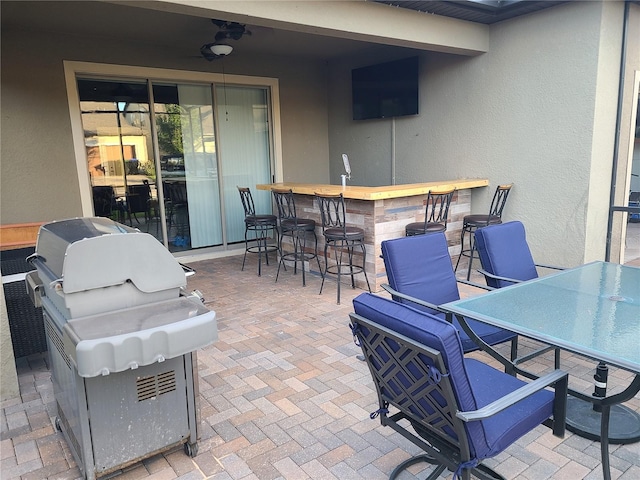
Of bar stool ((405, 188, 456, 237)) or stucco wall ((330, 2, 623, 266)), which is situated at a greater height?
stucco wall ((330, 2, 623, 266))

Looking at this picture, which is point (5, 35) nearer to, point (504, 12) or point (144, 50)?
point (144, 50)

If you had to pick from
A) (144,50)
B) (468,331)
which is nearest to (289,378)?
(468,331)

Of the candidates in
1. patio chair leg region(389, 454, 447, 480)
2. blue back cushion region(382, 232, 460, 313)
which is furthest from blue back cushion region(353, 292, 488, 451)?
blue back cushion region(382, 232, 460, 313)

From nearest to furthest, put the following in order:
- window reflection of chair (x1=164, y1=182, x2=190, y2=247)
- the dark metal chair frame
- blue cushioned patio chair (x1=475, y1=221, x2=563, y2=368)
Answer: blue cushioned patio chair (x1=475, y1=221, x2=563, y2=368), the dark metal chair frame, window reflection of chair (x1=164, y1=182, x2=190, y2=247)

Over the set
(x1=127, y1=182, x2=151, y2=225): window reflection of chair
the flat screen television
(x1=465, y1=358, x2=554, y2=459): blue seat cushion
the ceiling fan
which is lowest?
(x1=465, y1=358, x2=554, y2=459): blue seat cushion

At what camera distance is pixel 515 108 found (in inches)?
187

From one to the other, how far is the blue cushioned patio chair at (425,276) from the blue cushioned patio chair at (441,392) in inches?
29.1

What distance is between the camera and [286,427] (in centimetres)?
232

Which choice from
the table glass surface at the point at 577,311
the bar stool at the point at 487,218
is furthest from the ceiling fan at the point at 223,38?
the table glass surface at the point at 577,311

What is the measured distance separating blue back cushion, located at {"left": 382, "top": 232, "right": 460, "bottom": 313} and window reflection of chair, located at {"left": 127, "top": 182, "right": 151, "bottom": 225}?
399 centimetres

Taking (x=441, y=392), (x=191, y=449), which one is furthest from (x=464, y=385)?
(x=191, y=449)

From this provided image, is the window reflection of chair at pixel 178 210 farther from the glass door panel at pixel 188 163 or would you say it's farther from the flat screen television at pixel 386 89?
the flat screen television at pixel 386 89

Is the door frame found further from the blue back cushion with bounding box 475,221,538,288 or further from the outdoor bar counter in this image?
the blue back cushion with bounding box 475,221,538,288

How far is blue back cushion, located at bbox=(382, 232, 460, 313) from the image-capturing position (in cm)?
264
